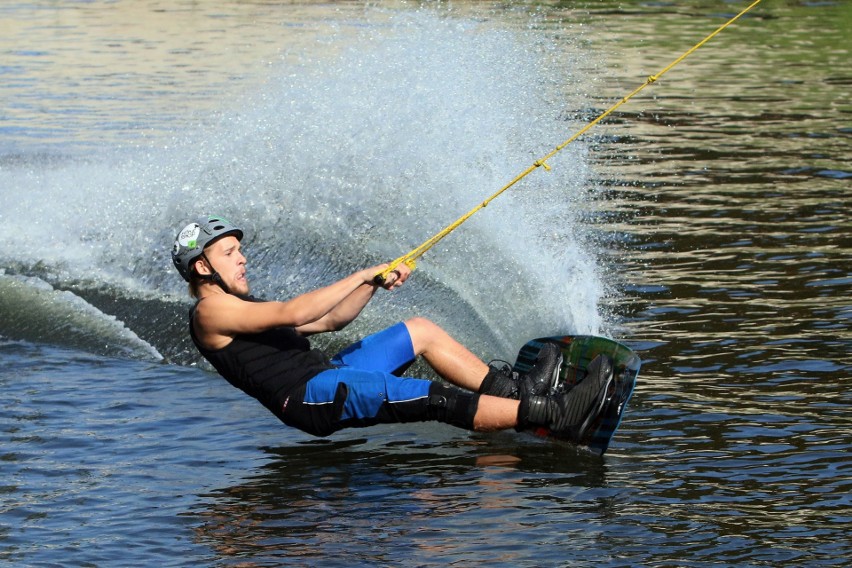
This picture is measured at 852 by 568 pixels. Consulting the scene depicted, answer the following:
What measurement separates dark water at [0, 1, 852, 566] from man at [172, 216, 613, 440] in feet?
1.34

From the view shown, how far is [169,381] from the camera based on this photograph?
1027cm

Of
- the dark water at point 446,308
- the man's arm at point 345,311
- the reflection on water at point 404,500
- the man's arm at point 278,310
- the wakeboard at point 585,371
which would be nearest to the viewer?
the reflection on water at point 404,500

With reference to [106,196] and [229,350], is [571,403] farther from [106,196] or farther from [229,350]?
[106,196]

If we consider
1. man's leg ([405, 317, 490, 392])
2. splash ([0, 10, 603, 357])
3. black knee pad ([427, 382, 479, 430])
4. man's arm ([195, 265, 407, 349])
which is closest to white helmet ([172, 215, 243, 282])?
man's arm ([195, 265, 407, 349])

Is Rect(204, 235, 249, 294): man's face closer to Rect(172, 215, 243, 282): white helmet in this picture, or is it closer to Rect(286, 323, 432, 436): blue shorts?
Rect(172, 215, 243, 282): white helmet

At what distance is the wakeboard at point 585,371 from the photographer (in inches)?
309

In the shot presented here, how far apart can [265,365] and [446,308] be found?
10.0 feet

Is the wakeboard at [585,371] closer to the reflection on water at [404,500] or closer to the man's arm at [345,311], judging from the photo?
the reflection on water at [404,500]

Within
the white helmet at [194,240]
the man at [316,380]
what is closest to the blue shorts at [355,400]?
the man at [316,380]

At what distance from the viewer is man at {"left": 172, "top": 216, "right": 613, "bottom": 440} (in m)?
7.75

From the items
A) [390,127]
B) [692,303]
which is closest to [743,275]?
[692,303]

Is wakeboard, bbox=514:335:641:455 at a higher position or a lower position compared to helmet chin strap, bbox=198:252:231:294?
lower

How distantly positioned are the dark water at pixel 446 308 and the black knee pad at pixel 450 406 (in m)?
0.40

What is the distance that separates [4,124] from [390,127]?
1084cm
